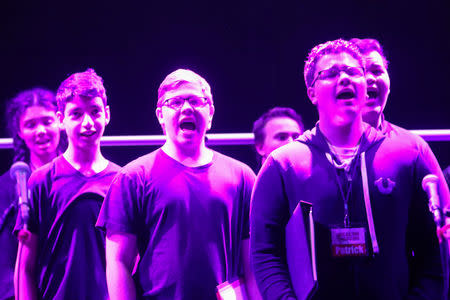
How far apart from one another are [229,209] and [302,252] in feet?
1.60

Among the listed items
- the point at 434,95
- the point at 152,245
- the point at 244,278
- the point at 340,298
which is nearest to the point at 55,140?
the point at 152,245

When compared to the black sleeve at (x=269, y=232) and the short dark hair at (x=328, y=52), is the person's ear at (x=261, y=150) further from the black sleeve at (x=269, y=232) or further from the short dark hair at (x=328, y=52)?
the black sleeve at (x=269, y=232)

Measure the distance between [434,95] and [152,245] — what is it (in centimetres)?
255

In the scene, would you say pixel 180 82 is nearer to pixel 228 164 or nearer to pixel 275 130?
pixel 228 164

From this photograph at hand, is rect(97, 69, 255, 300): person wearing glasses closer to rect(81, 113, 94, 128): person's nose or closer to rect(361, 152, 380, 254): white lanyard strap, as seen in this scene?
rect(81, 113, 94, 128): person's nose

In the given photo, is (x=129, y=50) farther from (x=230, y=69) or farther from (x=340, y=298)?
(x=340, y=298)

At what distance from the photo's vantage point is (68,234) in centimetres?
253

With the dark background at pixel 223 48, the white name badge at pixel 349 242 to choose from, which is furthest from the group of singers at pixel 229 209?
the dark background at pixel 223 48

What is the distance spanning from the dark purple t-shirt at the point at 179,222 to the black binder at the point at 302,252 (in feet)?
1.25

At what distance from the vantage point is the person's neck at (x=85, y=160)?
2682mm

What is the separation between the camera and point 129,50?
13.2 feet

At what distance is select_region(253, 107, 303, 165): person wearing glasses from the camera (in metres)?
3.29

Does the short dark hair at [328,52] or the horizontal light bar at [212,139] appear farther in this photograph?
the horizontal light bar at [212,139]

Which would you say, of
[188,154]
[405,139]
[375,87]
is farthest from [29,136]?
[405,139]
